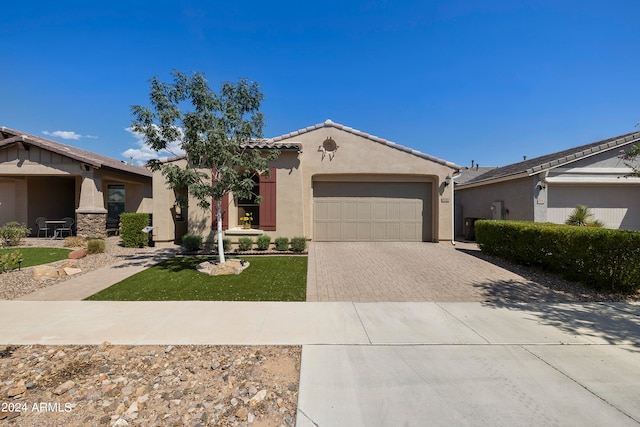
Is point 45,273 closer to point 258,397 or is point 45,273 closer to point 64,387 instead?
point 64,387

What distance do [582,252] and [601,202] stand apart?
837cm

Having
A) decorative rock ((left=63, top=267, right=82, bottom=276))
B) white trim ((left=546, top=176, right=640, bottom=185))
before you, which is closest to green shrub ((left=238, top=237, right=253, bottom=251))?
decorative rock ((left=63, top=267, right=82, bottom=276))

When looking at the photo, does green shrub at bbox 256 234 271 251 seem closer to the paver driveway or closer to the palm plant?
the paver driveway

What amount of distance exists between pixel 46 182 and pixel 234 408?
20.0 metres

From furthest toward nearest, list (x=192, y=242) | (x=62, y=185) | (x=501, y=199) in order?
(x=62, y=185) < (x=501, y=199) < (x=192, y=242)

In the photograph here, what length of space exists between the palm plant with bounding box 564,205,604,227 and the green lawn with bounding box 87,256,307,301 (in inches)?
449

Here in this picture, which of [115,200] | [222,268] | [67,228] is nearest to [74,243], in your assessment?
[67,228]

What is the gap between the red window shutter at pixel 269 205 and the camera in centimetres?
1112

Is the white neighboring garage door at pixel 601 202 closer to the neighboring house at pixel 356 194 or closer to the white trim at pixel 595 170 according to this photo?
the white trim at pixel 595 170

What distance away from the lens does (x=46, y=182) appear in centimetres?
1558

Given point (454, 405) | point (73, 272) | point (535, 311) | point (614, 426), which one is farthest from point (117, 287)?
point (535, 311)

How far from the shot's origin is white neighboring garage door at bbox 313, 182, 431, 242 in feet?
41.2

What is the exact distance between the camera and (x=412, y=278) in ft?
23.9

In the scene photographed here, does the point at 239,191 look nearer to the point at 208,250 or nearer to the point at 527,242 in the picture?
the point at 208,250
